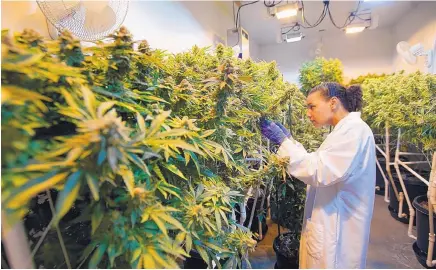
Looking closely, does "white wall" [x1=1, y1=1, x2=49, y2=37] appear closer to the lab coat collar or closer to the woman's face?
the woman's face

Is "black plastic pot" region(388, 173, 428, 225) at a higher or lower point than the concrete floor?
higher

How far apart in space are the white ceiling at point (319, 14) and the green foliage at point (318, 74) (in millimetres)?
1047

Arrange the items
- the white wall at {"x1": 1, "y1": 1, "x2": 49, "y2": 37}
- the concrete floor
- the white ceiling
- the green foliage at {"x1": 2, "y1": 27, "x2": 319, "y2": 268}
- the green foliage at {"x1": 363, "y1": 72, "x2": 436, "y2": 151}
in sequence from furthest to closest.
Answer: the white ceiling, the concrete floor, the green foliage at {"x1": 363, "y1": 72, "x2": 436, "y2": 151}, the white wall at {"x1": 1, "y1": 1, "x2": 49, "y2": 37}, the green foliage at {"x1": 2, "y1": 27, "x2": 319, "y2": 268}

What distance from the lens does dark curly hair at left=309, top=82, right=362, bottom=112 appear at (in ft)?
4.13

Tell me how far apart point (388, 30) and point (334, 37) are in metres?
1.16

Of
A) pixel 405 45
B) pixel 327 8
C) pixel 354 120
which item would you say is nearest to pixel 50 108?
pixel 354 120

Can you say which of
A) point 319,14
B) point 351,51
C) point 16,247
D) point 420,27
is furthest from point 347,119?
point 351,51

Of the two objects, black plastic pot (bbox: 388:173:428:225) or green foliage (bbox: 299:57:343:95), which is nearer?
black plastic pot (bbox: 388:173:428:225)

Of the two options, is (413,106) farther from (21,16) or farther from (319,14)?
(319,14)

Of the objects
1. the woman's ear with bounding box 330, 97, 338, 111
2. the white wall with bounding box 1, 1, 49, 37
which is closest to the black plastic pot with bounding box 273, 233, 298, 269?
the woman's ear with bounding box 330, 97, 338, 111


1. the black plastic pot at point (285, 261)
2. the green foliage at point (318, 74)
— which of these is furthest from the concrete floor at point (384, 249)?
the green foliage at point (318, 74)

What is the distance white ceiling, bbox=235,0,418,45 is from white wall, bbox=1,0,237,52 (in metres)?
0.84

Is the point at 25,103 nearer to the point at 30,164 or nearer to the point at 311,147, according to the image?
the point at 30,164

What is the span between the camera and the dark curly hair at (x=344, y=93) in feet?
4.13
